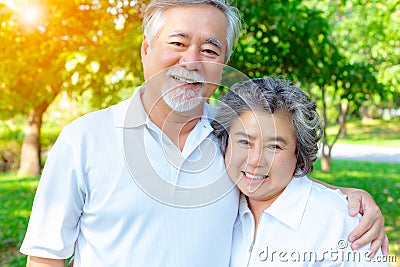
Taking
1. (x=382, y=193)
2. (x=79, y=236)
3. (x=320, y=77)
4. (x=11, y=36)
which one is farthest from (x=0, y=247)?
(x=382, y=193)

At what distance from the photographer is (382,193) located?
8.95m

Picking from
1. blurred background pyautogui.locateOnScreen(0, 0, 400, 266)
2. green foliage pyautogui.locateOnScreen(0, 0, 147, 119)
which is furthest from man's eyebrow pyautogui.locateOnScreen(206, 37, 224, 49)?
green foliage pyautogui.locateOnScreen(0, 0, 147, 119)

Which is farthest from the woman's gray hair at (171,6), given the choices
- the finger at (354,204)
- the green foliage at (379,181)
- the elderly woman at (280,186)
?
the green foliage at (379,181)

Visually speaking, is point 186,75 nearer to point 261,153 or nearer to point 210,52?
point 210,52

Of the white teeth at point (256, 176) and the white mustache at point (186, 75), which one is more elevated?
the white mustache at point (186, 75)

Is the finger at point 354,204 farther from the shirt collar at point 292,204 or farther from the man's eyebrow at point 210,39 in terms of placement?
the man's eyebrow at point 210,39

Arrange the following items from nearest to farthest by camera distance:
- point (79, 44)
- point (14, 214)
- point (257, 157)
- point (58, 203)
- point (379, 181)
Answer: point (58, 203) → point (257, 157) → point (79, 44) → point (14, 214) → point (379, 181)

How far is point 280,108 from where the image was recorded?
5.97ft

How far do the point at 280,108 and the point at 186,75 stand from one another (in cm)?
37

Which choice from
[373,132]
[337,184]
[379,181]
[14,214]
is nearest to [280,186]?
[14,214]

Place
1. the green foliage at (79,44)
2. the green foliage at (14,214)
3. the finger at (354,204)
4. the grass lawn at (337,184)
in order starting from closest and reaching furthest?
the finger at (354,204)
the green foliage at (79,44)
the green foliage at (14,214)
the grass lawn at (337,184)

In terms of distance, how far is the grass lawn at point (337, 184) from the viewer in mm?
6004

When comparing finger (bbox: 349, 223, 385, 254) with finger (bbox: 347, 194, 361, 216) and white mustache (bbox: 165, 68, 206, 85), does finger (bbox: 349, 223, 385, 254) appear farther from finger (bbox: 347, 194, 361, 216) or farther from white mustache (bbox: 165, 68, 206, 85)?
white mustache (bbox: 165, 68, 206, 85)

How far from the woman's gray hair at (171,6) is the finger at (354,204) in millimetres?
693
